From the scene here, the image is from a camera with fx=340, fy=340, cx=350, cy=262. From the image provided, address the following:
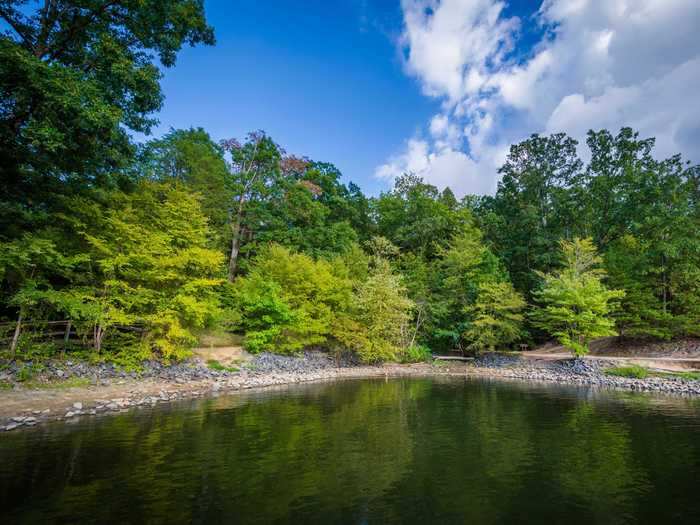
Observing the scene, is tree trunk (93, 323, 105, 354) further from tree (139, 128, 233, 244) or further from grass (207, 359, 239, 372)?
tree (139, 128, 233, 244)

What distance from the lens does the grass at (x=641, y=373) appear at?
16.8 m

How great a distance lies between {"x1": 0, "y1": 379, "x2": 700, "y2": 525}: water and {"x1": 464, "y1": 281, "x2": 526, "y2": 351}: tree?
45.7 ft

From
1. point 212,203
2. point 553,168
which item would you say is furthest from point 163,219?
point 553,168

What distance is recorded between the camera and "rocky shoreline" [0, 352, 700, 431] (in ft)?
32.2

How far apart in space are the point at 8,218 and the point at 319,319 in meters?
15.3

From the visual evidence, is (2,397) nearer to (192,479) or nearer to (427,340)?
(192,479)

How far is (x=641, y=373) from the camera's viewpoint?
17812 mm

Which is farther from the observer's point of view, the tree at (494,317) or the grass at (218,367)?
the tree at (494,317)

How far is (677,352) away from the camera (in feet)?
73.0

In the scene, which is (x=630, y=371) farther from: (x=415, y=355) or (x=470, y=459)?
(x=470, y=459)

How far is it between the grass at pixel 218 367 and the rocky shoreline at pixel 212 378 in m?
0.19

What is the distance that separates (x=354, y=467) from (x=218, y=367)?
494 inches

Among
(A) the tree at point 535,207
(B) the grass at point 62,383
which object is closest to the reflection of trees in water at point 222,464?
(B) the grass at point 62,383

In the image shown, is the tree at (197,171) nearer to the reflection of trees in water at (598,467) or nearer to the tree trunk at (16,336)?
the tree trunk at (16,336)
